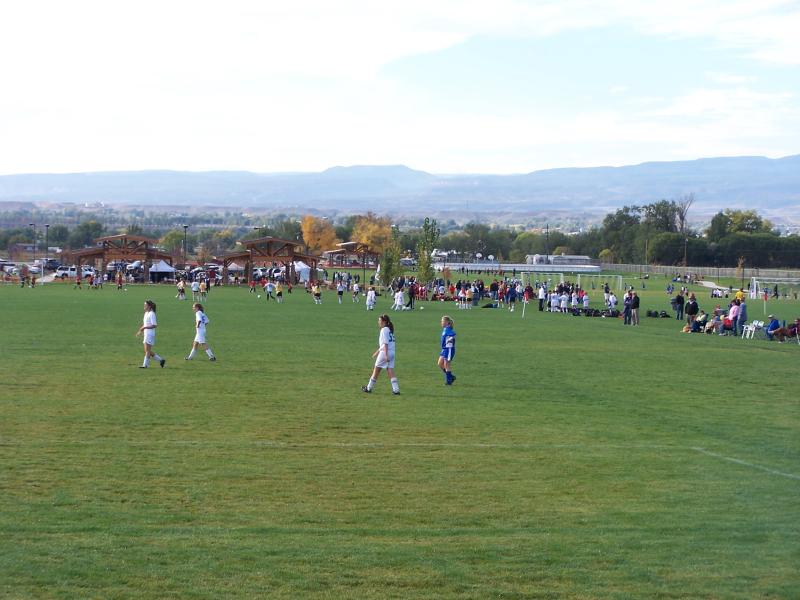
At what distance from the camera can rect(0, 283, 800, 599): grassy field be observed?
9.42 meters

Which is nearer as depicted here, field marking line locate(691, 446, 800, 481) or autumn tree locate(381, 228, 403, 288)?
field marking line locate(691, 446, 800, 481)

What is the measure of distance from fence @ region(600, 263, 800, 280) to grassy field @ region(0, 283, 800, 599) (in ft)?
268

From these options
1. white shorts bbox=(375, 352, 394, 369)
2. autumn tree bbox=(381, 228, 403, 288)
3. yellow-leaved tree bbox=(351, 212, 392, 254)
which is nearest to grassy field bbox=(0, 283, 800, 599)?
white shorts bbox=(375, 352, 394, 369)

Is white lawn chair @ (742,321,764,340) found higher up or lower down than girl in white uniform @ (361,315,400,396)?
lower down

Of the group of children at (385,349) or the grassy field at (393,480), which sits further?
the group of children at (385,349)

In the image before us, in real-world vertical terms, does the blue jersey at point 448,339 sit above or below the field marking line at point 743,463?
above

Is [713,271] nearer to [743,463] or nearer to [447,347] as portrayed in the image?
[447,347]

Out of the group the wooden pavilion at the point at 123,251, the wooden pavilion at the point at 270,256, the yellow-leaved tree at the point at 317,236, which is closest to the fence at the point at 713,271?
the wooden pavilion at the point at 270,256

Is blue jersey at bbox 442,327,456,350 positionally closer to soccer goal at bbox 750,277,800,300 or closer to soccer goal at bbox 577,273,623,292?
soccer goal at bbox 750,277,800,300

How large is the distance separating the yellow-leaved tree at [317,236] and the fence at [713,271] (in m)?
53.2

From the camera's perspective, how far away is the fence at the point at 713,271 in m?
104

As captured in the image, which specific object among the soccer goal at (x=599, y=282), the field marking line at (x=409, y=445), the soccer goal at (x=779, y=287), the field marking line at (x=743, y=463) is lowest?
the soccer goal at (x=599, y=282)

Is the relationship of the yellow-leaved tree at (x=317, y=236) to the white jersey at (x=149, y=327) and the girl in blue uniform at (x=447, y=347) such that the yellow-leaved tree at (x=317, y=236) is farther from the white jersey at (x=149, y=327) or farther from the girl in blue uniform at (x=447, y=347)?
the girl in blue uniform at (x=447, y=347)

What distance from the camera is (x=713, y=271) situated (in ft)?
377
